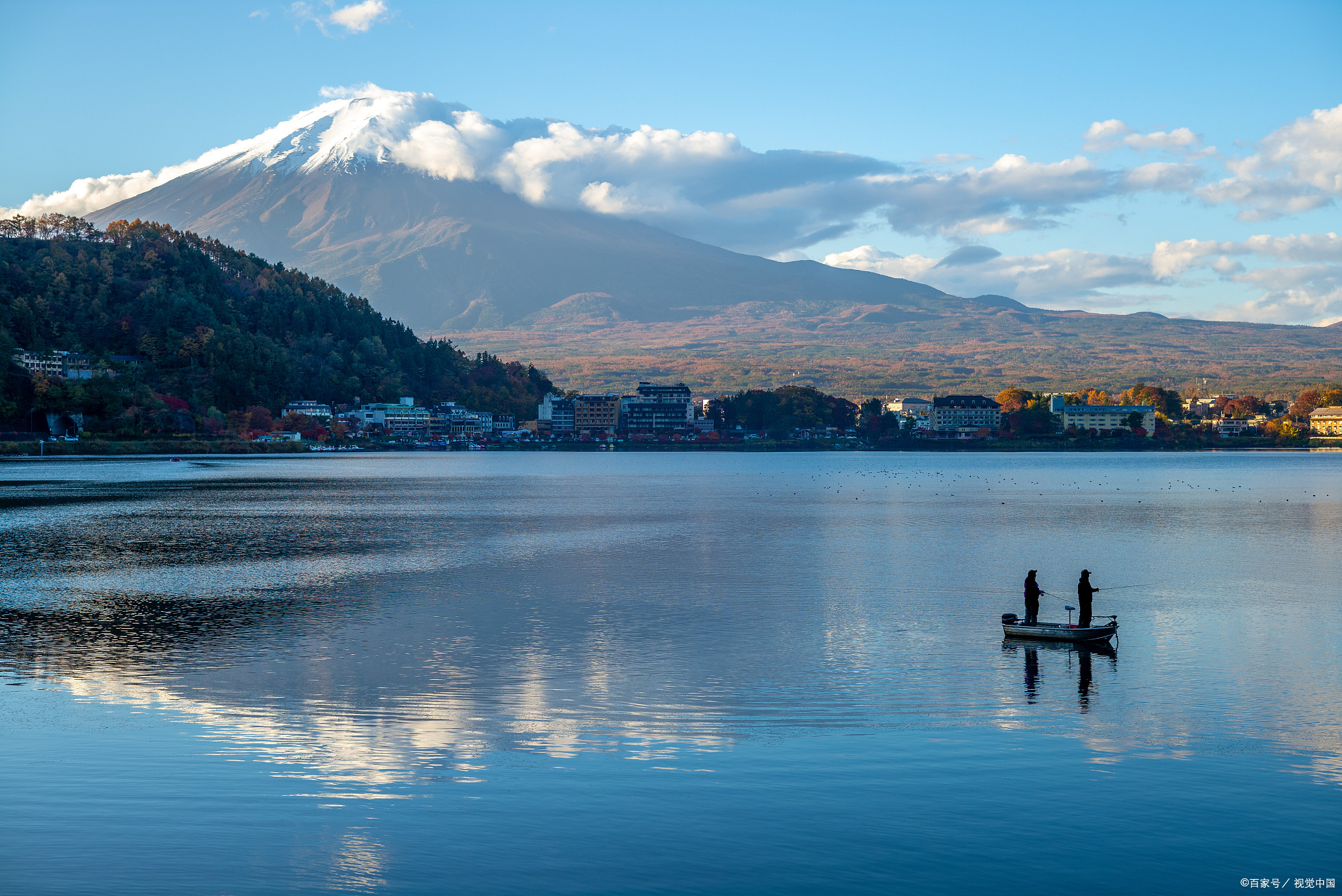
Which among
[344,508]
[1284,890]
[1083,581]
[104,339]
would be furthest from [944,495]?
[104,339]

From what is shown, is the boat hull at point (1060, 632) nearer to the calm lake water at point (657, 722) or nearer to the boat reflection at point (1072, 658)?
the boat reflection at point (1072, 658)

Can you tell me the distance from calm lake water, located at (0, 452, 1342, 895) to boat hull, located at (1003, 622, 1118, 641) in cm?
34

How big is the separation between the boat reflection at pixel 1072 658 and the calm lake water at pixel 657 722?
156 mm

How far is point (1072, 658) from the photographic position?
73.2ft

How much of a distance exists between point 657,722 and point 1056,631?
10.7 metres

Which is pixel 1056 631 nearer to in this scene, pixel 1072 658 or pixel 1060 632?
pixel 1060 632

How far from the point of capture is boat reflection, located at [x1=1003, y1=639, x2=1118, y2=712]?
746 inches

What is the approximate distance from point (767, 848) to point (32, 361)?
172 metres

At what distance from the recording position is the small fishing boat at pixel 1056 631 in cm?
2317

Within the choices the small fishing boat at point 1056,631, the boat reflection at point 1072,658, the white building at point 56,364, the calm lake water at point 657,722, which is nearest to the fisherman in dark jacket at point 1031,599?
the small fishing boat at point 1056,631

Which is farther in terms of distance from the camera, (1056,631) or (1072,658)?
(1056,631)

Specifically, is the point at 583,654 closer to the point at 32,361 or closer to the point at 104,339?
the point at 32,361

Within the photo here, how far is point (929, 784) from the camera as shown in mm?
13562

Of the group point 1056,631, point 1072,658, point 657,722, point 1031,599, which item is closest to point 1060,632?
point 1056,631
